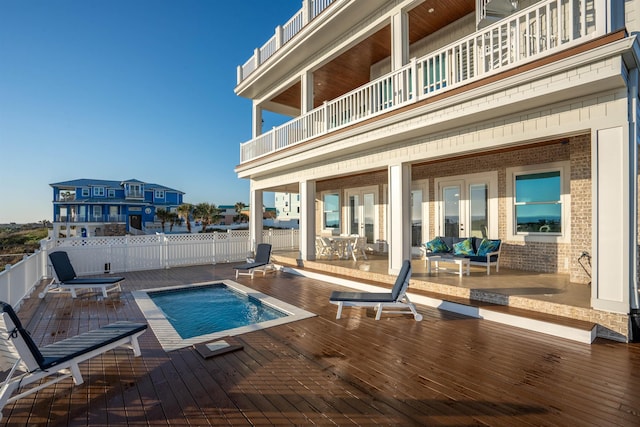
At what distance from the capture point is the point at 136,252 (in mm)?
11180

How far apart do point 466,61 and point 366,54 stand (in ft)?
13.7

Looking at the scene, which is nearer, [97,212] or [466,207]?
[466,207]

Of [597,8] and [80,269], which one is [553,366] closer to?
[597,8]

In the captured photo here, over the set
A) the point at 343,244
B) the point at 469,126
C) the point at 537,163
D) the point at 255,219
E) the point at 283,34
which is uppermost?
the point at 283,34

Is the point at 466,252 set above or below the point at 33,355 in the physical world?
above

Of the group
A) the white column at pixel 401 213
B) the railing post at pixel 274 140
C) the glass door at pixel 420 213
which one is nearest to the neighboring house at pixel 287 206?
the railing post at pixel 274 140

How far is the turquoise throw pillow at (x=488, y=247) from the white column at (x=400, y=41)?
4.92m

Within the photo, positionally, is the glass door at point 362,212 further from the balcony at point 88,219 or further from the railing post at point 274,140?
the balcony at point 88,219

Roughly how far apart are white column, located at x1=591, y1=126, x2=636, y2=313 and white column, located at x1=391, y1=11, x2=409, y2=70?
4021 mm

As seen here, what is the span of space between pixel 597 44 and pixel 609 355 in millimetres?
3938

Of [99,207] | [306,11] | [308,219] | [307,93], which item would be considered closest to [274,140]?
[307,93]

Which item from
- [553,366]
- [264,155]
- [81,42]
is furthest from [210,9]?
[553,366]

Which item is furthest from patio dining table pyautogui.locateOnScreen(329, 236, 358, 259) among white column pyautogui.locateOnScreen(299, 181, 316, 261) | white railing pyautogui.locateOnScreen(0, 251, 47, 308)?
white railing pyautogui.locateOnScreen(0, 251, 47, 308)

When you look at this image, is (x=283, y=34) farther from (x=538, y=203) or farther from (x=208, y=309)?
(x=538, y=203)
